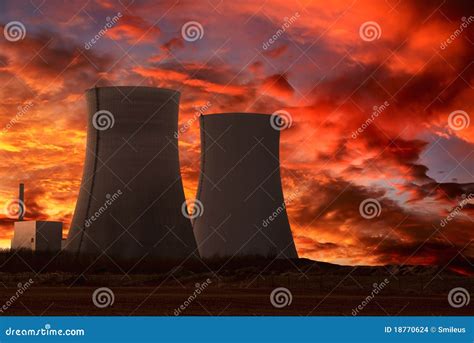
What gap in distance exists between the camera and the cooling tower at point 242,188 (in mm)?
26688

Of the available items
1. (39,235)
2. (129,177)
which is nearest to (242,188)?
(129,177)

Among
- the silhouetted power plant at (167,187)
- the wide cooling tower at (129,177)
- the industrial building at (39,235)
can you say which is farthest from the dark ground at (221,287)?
the industrial building at (39,235)

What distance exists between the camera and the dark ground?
582 inches

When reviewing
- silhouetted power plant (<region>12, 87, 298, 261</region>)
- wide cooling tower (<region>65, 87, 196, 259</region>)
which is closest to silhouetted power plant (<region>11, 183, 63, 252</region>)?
silhouetted power plant (<region>12, 87, 298, 261</region>)

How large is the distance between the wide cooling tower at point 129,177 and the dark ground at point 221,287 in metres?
1.10

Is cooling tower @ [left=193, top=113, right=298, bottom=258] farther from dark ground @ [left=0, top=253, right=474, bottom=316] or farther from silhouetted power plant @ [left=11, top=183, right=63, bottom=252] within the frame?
silhouetted power plant @ [left=11, top=183, right=63, bottom=252]

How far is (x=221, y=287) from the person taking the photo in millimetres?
22297

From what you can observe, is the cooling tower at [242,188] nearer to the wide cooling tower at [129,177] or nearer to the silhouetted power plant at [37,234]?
the wide cooling tower at [129,177]

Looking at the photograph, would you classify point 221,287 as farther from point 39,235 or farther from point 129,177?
point 39,235

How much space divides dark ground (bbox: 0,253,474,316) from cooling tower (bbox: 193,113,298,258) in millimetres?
788

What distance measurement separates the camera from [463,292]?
62.1 feet

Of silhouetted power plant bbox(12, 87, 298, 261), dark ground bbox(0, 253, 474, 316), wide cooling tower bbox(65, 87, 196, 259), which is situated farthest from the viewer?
silhouetted power plant bbox(12, 87, 298, 261)

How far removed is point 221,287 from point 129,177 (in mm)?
5129

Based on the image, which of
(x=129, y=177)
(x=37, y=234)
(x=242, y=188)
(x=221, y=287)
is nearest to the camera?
(x=221, y=287)
